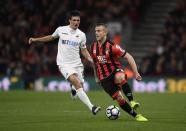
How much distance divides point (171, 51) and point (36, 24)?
6273mm

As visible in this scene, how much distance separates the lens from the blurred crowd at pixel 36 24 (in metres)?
27.0

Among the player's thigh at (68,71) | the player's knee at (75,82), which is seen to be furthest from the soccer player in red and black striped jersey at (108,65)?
the player's thigh at (68,71)

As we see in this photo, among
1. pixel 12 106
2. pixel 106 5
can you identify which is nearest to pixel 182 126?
pixel 12 106

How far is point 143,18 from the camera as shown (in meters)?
33.6

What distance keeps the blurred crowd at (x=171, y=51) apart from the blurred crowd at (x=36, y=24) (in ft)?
7.09

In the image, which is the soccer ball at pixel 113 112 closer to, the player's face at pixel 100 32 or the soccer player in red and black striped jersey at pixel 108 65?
the soccer player in red and black striped jersey at pixel 108 65

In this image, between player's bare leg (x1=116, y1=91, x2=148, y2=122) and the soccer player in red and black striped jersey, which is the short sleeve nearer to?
the soccer player in red and black striped jersey

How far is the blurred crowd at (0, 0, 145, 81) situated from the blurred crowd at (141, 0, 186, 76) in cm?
216

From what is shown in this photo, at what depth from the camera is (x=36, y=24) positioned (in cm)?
2869

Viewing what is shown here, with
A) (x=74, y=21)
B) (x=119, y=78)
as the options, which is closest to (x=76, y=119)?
(x=119, y=78)

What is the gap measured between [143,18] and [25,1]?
7033 millimetres

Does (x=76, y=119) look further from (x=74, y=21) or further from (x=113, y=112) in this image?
(x=74, y=21)

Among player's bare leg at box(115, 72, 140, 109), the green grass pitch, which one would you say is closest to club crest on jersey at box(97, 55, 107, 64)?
player's bare leg at box(115, 72, 140, 109)

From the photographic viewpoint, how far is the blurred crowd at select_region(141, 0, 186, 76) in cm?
2852
